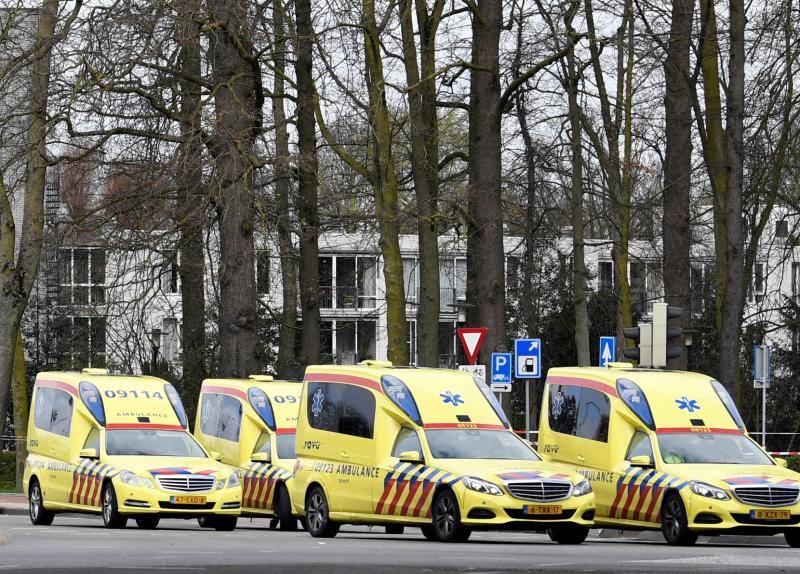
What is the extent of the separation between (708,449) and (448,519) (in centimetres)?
367

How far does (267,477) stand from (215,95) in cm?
732

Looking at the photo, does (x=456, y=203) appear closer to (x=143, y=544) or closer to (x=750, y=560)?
(x=143, y=544)

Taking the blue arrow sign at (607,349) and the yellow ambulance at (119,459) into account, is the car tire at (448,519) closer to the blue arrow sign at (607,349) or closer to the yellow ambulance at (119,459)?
the yellow ambulance at (119,459)

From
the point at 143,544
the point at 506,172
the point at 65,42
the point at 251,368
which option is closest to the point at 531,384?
the point at 506,172

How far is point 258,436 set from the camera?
26.1 metres

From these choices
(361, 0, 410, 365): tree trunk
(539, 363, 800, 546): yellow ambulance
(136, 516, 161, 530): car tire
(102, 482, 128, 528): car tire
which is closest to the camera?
(539, 363, 800, 546): yellow ambulance

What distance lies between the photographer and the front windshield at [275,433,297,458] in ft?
83.5

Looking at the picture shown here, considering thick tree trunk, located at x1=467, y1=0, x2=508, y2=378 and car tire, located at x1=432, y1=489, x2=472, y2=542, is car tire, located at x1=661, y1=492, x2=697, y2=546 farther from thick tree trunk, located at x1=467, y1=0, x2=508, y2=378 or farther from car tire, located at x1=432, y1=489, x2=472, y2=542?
thick tree trunk, located at x1=467, y1=0, x2=508, y2=378

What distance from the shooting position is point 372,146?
31.8 meters

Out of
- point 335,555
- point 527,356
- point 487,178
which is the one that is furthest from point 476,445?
point 487,178

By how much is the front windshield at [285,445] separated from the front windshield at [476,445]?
569 centimetres

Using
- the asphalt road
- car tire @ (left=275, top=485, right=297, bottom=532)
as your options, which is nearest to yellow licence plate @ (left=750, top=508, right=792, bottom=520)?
the asphalt road

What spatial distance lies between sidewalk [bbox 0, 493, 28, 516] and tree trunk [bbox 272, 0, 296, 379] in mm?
6650

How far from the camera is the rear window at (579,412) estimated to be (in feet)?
71.6
